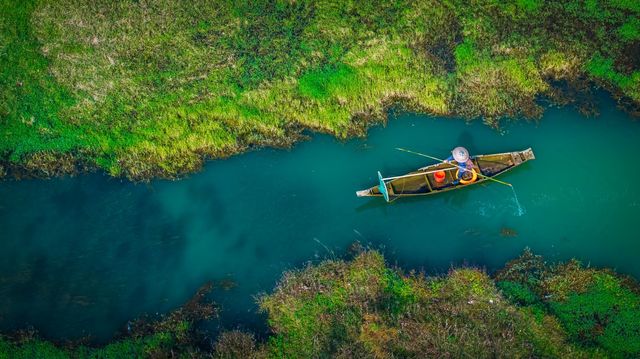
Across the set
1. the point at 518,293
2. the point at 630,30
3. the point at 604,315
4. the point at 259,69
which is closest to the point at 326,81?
the point at 259,69

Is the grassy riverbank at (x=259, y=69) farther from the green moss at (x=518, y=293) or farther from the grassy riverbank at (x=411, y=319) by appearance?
the green moss at (x=518, y=293)

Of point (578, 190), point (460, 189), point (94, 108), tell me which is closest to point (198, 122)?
point (94, 108)

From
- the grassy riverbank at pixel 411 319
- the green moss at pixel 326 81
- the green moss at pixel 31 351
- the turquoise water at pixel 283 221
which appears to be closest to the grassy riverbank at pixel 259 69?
the green moss at pixel 326 81

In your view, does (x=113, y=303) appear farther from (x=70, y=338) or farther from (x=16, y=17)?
(x=16, y=17)

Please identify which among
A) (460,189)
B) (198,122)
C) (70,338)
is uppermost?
(198,122)

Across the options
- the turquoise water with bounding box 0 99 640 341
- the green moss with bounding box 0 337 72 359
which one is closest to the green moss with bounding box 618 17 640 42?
the turquoise water with bounding box 0 99 640 341

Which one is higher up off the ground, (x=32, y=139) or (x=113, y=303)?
(x=32, y=139)

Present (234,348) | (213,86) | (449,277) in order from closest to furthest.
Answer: (234,348) → (449,277) → (213,86)

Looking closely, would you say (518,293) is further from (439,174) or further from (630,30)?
(630,30)
